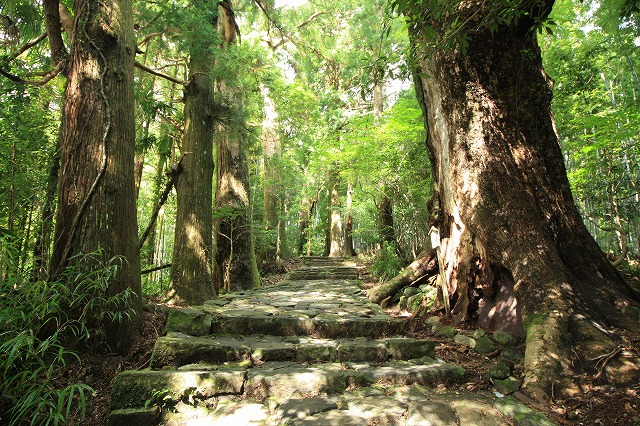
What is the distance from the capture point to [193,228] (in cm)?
520

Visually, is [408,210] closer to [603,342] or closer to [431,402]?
[603,342]

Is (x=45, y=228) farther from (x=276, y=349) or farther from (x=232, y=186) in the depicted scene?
(x=232, y=186)

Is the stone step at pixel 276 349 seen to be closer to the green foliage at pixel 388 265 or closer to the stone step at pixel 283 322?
the stone step at pixel 283 322

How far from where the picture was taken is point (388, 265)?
7766 mm

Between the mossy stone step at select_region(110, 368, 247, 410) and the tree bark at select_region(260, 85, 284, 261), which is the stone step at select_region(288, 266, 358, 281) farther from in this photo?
the mossy stone step at select_region(110, 368, 247, 410)

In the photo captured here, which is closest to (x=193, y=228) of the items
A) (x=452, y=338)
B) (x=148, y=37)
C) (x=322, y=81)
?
(x=148, y=37)

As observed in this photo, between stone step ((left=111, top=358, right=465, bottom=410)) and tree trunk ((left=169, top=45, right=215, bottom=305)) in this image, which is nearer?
stone step ((left=111, top=358, right=465, bottom=410))

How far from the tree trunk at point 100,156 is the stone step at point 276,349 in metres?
0.45

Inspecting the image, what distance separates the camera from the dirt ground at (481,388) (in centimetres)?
209

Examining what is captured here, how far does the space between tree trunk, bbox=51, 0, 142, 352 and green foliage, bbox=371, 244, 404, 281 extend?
5.53m

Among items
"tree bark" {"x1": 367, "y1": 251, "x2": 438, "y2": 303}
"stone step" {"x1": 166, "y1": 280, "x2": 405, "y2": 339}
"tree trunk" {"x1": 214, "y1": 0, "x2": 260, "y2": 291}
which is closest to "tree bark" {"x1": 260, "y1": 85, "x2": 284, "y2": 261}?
"tree trunk" {"x1": 214, "y1": 0, "x2": 260, "y2": 291}

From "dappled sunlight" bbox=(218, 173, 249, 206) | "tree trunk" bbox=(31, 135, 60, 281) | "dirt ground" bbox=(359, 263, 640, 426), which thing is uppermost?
"dappled sunlight" bbox=(218, 173, 249, 206)

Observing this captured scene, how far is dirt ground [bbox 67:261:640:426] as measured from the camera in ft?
6.84

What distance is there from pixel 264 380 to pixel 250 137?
19.3 ft
